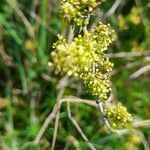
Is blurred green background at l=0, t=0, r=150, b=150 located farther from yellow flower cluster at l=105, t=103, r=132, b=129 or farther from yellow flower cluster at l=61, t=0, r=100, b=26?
yellow flower cluster at l=61, t=0, r=100, b=26

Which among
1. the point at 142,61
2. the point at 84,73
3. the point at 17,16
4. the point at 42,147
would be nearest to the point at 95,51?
the point at 84,73

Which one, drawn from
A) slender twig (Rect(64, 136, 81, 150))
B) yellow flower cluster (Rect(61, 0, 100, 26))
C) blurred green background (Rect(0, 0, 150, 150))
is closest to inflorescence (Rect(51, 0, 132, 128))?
yellow flower cluster (Rect(61, 0, 100, 26))

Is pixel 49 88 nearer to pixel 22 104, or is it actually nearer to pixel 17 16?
pixel 22 104

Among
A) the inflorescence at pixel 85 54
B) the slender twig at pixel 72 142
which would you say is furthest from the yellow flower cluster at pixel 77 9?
the slender twig at pixel 72 142

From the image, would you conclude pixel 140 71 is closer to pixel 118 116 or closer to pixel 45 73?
pixel 45 73

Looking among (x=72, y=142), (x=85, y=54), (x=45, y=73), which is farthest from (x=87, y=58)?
(x=45, y=73)
